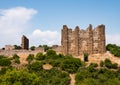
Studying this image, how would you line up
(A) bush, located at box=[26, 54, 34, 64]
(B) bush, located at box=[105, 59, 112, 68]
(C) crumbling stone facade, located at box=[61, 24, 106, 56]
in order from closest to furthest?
(B) bush, located at box=[105, 59, 112, 68] < (A) bush, located at box=[26, 54, 34, 64] < (C) crumbling stone facade, located at box=[61, 24, 106, 56]

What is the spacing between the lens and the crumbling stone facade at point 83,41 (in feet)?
311

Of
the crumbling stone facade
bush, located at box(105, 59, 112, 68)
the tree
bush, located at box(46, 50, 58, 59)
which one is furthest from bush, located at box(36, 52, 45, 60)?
the tree

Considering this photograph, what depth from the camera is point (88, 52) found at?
94.7 metres

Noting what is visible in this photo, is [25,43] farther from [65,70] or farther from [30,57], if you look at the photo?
[65,70]

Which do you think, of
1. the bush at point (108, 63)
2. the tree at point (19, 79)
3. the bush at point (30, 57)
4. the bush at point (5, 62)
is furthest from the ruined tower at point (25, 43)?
the tree at point (19, 79)

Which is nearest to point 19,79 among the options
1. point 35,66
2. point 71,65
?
point 35,66

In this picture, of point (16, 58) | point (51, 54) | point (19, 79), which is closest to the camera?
point (19, 79)

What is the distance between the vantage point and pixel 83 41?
95.6 m

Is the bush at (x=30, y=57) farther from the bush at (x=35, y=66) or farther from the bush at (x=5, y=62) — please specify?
the bush at (x=35, y=66)

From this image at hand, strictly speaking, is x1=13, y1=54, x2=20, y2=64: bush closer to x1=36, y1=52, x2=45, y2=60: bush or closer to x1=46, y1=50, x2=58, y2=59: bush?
x1=36, y1=52, x2=45, y2=60: bush

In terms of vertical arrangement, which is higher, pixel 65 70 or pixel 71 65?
pixel 71 65

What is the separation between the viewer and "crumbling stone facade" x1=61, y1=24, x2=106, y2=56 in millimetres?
94688

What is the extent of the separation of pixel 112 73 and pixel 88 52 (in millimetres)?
13471

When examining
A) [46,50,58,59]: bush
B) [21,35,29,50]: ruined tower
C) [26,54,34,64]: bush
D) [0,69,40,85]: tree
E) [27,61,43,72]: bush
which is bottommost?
[0,69,40,85]: tree
